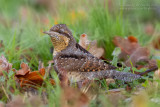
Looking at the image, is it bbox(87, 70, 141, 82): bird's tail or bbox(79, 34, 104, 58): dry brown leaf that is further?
bbox(79, 34, 104, 58): dry brown leaf

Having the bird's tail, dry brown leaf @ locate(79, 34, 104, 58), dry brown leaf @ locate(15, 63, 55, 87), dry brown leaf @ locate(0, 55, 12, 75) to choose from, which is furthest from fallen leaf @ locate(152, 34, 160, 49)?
dry brown leaf @ locate(0, 55, 12, 75)

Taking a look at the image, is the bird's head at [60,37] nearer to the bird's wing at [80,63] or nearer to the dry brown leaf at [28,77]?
the bird's wing at [80,63]

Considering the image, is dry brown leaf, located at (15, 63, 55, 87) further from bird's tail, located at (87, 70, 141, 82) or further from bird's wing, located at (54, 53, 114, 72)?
bird's tail, located at (87, 70, 141, 82)

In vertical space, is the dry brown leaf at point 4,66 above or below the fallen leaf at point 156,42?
above

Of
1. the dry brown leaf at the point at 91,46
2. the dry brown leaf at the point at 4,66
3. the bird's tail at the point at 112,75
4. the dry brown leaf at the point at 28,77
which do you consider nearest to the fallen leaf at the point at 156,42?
the dry brown leaf at the point at 91,46

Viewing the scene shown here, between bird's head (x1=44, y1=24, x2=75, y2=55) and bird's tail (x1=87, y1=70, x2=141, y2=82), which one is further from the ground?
bird's head (x1=44, y1=24, x2=75, y2=55)

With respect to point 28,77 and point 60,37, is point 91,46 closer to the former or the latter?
point 60,37

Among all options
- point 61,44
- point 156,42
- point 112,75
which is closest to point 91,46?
point 61,44

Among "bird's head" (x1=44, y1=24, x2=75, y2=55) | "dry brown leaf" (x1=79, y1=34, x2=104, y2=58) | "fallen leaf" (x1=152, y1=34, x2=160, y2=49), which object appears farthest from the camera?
"fallen leaf" (x1=152, y1=34, x2=160, y2=49)

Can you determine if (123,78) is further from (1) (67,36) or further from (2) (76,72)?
(1) (67,36)
